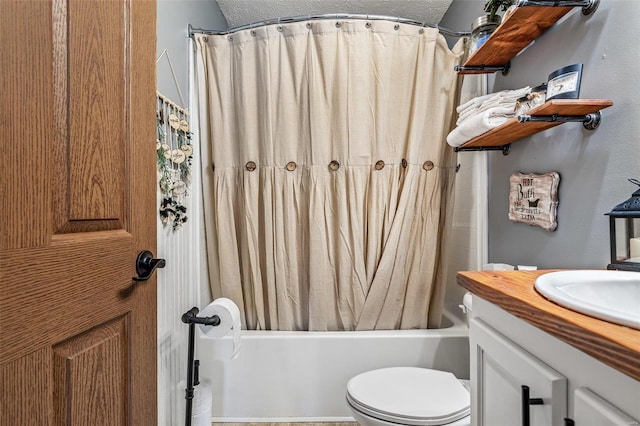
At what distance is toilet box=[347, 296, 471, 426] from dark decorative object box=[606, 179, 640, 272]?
0.67 m

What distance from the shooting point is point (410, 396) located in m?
1.26

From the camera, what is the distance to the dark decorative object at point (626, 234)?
85 centimetres

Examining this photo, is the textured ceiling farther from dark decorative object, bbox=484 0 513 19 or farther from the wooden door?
the wooden door

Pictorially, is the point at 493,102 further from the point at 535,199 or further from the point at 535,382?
the point at 535,382

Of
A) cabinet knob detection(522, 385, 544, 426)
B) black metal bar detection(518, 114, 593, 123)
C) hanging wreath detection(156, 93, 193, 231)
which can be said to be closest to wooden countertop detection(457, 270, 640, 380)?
cabinet knob detection(522, 385, 544, 426)

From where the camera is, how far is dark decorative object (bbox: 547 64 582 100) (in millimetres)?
967

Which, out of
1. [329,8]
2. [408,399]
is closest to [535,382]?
[408,399]

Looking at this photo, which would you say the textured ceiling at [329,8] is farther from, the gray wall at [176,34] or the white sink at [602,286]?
the white sink at [602,286]

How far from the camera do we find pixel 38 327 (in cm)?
60

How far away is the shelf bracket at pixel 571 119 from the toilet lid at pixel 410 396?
0.95 metres

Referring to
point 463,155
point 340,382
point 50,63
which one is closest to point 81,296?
point 50,63

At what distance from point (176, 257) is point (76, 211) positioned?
3.03 feet

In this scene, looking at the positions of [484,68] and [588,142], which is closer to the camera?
[588,142]

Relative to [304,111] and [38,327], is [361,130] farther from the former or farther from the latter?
[38,327]
